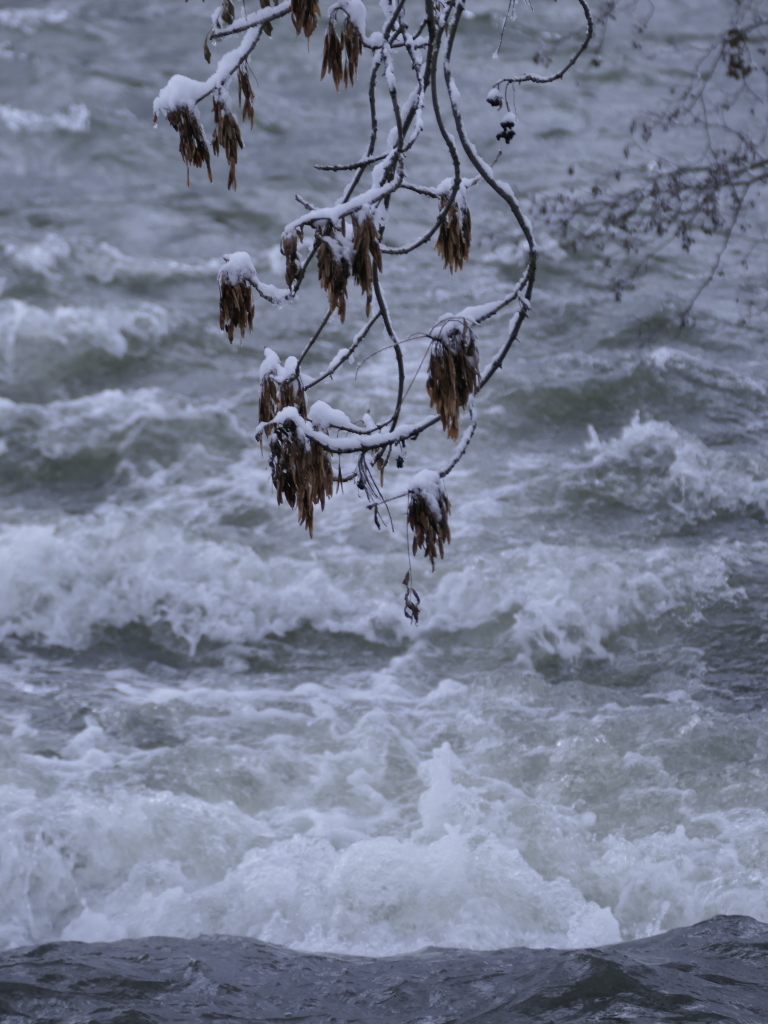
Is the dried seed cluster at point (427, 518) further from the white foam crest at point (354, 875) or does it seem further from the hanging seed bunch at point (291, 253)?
the white foam crest at point (354, 875)

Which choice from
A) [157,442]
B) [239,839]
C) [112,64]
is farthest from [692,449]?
[112,64]

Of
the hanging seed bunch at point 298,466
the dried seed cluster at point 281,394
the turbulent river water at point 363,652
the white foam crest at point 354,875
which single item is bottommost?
the white foam crest at point 354,875

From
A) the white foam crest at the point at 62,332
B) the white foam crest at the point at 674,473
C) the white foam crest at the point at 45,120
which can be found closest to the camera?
the white foam crest at the point at 674,473

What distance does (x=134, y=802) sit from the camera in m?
4.90

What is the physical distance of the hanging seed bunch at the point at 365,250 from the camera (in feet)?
7.93

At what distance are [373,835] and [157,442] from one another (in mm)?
4084

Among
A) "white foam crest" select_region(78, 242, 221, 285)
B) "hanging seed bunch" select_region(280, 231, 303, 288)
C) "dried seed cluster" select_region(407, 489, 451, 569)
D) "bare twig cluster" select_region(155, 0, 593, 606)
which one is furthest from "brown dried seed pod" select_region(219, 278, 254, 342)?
"white foam crest" select_region(78, 242, 221, 285)

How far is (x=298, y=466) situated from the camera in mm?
2553

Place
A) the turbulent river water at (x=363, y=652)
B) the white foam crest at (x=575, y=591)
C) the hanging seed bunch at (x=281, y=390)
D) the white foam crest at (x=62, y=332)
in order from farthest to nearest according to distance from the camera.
A: the white foam crest at (x=62, y=332), the white foam crest at (x=575, y=591), the turbulent river water at (x=363, y=652), the hanging seed bunch at (x=281, y=390)

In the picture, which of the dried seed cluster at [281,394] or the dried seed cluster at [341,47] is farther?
the dried seed cluster at [281,394]

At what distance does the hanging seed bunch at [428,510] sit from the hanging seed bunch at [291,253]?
0.57 meters

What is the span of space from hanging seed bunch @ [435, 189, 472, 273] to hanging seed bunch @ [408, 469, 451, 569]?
1.71 ft

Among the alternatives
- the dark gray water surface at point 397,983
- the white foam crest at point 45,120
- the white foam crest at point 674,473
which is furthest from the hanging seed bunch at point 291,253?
the white foam crest at point 45,120

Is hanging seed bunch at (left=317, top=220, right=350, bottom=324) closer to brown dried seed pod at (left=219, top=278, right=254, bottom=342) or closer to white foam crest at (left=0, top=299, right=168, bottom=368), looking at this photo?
brown dried seed pod at (left=219, top=278, right=254, bottom=342)
